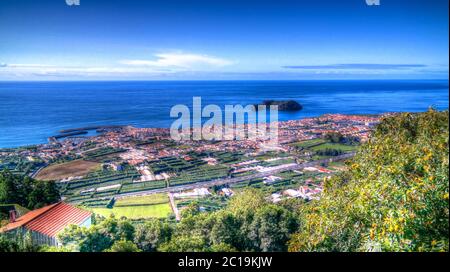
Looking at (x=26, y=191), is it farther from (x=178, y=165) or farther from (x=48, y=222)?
(x=178, y=165)

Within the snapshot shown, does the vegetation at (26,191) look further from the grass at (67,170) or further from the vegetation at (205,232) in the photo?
the vegetation at (205,232)

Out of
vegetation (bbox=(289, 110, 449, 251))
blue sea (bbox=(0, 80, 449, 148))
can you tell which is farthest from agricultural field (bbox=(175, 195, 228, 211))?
vegetation (bbox=(289, 110, 449, 251))

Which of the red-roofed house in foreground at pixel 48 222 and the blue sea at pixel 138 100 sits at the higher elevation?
the blue sea at pixel 138 100

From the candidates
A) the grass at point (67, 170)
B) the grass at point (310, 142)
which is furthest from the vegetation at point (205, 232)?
the grass at point (310, 142)

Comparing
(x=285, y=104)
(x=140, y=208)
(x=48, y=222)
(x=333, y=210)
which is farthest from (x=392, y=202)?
(x=48, y=222)
